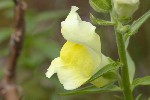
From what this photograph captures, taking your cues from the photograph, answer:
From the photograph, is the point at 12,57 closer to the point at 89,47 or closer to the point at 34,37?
the point at 34,37

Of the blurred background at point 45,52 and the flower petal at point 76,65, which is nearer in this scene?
the flower petal at point 76,65

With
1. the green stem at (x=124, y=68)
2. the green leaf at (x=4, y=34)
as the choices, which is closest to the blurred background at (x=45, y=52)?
the green leaf at (x=4, y=34)

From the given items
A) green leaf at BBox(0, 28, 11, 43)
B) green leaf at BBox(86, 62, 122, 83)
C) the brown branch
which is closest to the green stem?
green leaf at BBox(86, 62, 122, 83)

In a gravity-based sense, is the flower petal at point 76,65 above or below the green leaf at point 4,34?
above

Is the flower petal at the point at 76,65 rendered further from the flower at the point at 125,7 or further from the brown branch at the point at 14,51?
the brown branch at the point at 14,51

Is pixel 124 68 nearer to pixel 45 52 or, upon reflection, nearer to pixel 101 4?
pixel 101 4

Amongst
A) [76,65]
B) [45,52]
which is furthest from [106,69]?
[45,52]

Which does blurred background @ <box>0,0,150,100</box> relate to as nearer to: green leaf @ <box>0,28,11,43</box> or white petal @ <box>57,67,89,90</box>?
green leaf @ <box>0,28,11,43</box>
